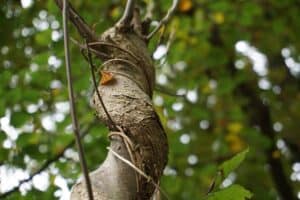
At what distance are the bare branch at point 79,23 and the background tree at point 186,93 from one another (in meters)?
0.31

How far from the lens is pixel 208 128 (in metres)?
5.38

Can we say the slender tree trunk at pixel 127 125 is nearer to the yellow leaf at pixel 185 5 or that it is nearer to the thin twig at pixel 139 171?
the thin twig at pixel 139 171

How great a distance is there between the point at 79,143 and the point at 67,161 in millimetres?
1734

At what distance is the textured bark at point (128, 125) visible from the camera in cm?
127

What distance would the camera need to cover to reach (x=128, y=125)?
1368 millimetres

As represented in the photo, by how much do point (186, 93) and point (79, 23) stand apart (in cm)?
207

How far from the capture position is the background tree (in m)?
2.58

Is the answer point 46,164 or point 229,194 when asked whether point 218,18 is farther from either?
point 229,194

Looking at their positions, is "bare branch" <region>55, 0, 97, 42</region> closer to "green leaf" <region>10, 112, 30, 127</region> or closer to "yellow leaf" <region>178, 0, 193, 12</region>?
"green leaf" <region>10, 112, 30, 127</region>

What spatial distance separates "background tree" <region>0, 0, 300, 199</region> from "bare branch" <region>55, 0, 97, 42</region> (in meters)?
0.31

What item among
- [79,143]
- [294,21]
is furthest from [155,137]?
[294,21]

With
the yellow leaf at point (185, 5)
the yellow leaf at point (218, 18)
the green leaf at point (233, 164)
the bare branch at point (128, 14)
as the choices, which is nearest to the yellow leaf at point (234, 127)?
the yellow leaf at point (218, 18)

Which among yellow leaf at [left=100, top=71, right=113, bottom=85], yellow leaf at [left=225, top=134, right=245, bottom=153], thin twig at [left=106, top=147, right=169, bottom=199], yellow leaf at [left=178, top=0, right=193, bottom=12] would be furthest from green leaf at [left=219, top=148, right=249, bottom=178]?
yellow leaf at [left=225, top=134, right=245, bottom=153]

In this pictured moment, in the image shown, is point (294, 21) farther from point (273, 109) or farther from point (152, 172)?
point (152, 172)
